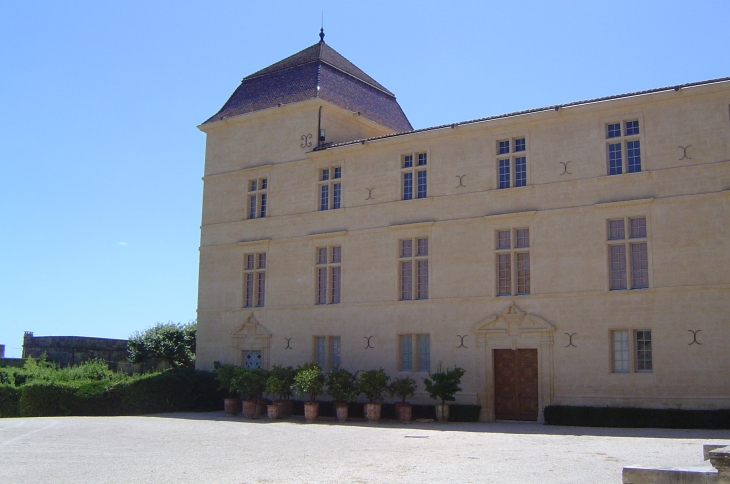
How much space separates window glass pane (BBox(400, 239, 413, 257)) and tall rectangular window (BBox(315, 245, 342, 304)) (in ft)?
7.99

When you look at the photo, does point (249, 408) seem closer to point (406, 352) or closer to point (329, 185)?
point (406, 352)

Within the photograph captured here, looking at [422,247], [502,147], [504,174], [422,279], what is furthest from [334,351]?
[502,147]

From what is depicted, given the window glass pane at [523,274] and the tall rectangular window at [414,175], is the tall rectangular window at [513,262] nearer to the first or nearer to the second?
the window glass pane at [523,274]

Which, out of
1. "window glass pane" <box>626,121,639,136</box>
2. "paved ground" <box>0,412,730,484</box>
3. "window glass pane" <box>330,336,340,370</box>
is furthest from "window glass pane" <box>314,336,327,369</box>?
"window glass pane" <box>626,121,639,136</box>

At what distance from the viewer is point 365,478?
11906mm

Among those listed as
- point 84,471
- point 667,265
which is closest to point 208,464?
point 84,471

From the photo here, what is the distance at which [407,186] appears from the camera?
86.3 feet

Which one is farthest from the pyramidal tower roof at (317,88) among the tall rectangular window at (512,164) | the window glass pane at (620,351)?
the window glass pane at (620,351)

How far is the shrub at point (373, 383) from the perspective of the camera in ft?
76.6

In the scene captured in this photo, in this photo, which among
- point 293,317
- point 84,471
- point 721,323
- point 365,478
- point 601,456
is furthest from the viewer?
point 293,317

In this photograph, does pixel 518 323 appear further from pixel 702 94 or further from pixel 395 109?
pixel 395 109

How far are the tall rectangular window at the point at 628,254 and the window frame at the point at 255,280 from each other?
1258 centimetres

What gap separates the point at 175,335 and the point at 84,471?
1155 inches

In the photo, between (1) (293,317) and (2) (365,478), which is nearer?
(2) (365,478)
